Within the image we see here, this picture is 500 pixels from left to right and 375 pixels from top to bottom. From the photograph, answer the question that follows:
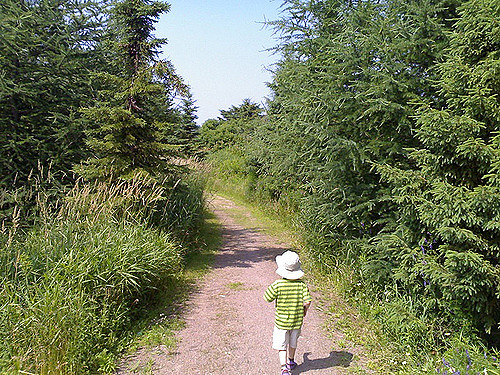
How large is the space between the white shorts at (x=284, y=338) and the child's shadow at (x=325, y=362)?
0.36 m

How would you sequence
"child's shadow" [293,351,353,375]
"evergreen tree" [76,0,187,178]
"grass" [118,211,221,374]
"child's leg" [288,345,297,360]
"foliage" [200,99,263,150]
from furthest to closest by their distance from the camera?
"foliage" [200,99,263,150] < "evergreen tree" [76,0,187,178] < "grass" [118,211,221,374] < "child's shadow" [293,351,353,375] < "child's leg" [288,345,297,360]

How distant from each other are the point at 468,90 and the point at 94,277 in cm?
481

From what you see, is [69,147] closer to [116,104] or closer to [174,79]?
[116,104]

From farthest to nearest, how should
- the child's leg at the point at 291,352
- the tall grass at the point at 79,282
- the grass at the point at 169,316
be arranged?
the grass at the point at 169,316
the child's leg at the point at 291,352
the tall grass at the point at 79,282

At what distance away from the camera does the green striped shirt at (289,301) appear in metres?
4.19

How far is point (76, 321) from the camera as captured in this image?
4.30 meters

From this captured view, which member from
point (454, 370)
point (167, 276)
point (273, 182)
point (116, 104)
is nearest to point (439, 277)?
point (454, 370)

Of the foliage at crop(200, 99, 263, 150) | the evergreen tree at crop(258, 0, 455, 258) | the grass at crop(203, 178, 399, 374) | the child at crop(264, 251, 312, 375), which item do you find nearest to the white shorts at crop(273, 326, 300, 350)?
the child at crop(264, 251, 312, 375)

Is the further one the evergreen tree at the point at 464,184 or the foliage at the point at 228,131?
the foliage at the point at 228,131

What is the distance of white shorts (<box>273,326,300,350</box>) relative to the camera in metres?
4.23

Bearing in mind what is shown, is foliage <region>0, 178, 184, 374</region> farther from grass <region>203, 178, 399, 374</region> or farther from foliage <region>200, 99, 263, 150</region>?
foliage <region>200, 99, 263, 150</region>

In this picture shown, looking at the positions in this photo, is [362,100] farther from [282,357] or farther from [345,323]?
[282,357]

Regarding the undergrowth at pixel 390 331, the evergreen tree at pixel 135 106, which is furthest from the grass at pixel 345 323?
the evergreen tree at pixel 135 106

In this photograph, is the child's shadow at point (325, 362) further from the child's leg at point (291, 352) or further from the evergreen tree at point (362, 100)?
the evergreen tree at point (362, 100)
